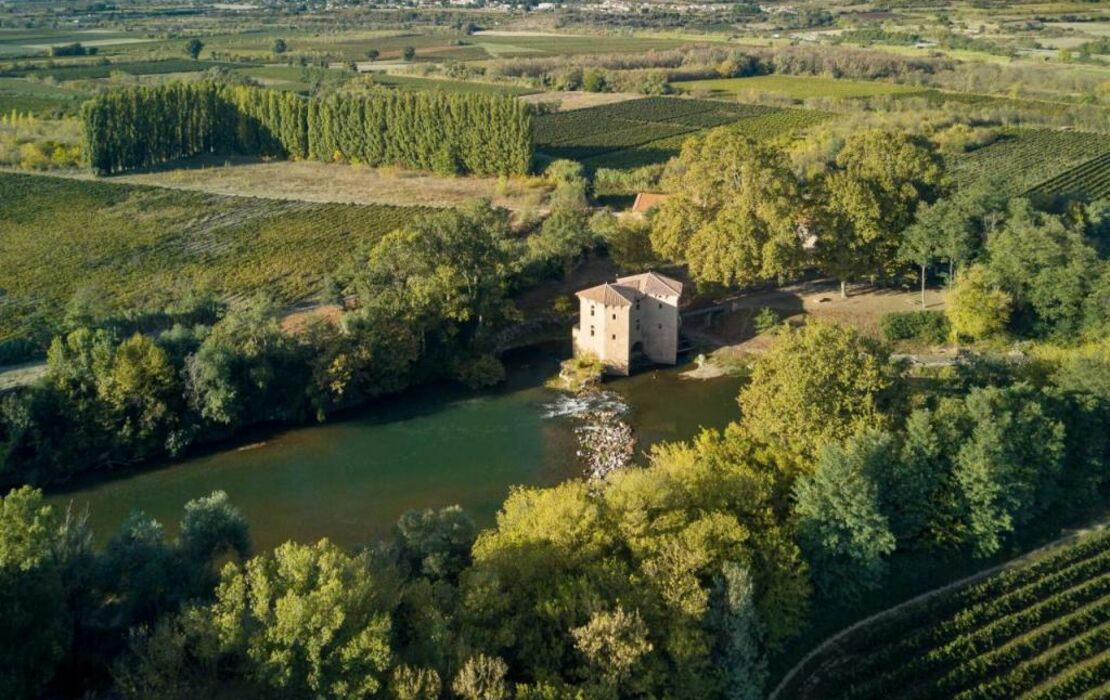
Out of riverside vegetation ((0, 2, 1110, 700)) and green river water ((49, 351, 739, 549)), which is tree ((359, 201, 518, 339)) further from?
green river water ((49, 351, 739, 549))

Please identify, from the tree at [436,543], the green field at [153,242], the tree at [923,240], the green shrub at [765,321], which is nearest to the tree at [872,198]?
the tree at [923,240]

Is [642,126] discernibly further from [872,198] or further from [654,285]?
[654,285]

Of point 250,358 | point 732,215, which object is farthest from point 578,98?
point 250,358

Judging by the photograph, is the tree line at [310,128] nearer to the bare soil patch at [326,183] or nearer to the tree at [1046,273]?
the bare soil patch at [326,183]

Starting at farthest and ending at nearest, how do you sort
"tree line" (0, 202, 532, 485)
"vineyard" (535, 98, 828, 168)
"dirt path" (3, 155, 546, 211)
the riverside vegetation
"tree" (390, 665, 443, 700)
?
"vineyard" (535, 98, 828, 168) < "dirt path" (3, 155, 546, 211) < "tree line" (0, 202, 532, 485) < the riverside vegetation < "tree" (390, 665, 443, 700)

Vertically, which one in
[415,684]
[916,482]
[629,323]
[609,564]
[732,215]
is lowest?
[629,323]

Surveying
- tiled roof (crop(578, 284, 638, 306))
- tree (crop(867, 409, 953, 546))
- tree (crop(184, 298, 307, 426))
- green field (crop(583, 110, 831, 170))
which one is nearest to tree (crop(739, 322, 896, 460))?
tree (crop(867, 409, 953, 546))

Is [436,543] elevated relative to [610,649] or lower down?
lower down
